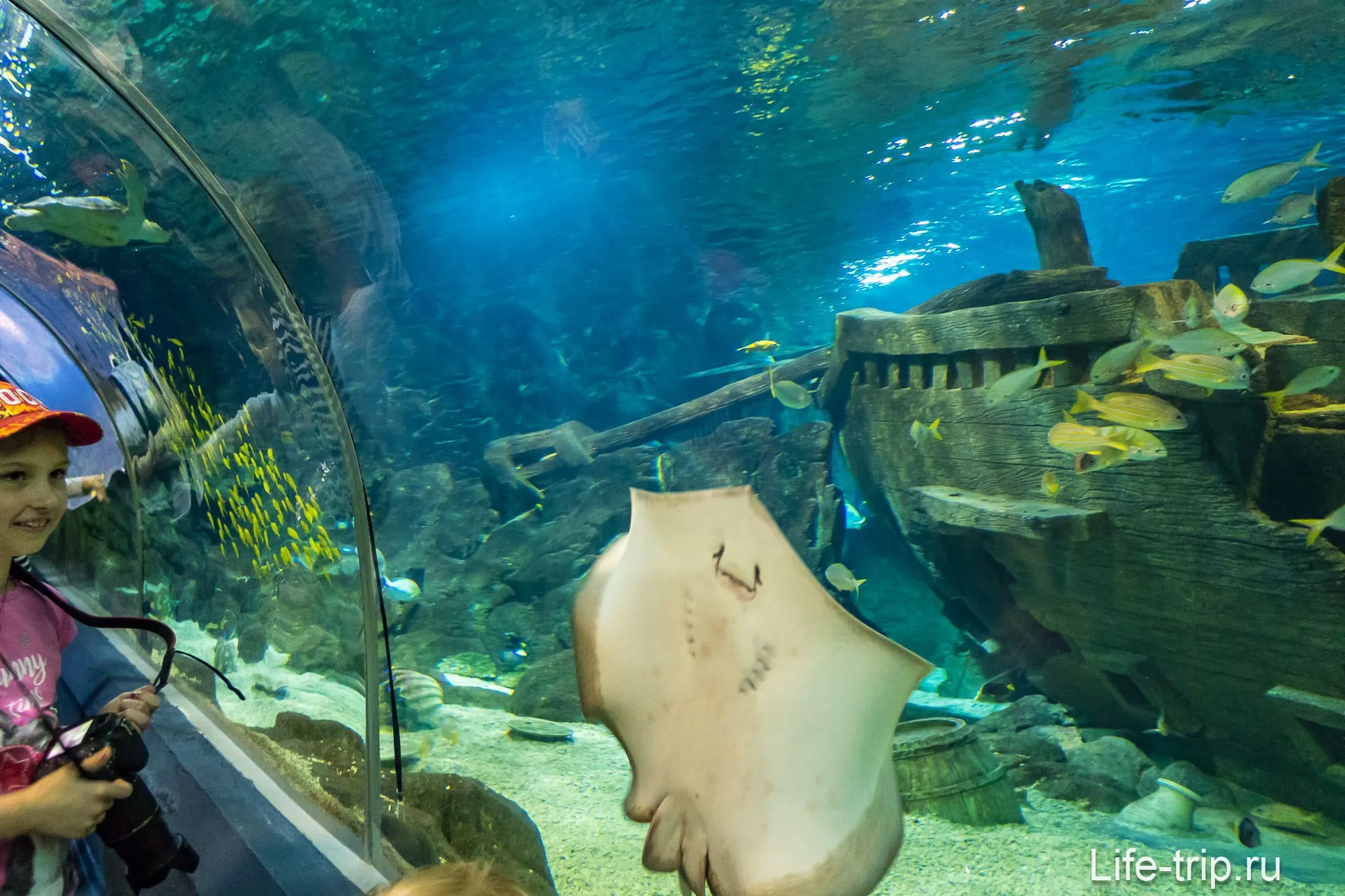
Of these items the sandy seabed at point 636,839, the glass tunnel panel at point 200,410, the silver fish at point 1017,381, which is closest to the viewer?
the glass tunnel panel at point 200,410

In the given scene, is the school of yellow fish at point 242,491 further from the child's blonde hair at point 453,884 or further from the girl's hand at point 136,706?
the child's blonde hair at point 453,884

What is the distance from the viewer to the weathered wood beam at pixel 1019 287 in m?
4.33

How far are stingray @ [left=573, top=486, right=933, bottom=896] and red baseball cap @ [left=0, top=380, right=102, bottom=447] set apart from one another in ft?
4.03

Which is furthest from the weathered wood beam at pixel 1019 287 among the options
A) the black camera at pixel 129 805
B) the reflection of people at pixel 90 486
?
the reflection of people at pixel 90 486

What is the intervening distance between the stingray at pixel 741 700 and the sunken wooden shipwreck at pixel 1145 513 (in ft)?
11.1

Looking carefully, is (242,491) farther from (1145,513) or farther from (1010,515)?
(1145,513)

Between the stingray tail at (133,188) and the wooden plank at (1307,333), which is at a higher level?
the stingray tail at (133,188)

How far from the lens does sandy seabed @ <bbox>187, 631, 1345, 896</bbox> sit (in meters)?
2.77

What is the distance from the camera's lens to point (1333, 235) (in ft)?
10.8

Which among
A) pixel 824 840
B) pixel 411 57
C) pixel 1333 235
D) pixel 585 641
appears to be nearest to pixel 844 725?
pixel 824 840

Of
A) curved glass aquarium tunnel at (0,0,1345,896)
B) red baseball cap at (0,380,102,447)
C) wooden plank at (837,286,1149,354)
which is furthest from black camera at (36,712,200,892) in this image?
wooden plank at (837,286,1149,354)

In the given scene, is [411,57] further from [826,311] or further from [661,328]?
[826,311]

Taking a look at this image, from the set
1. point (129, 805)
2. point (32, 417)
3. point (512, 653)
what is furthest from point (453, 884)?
point (512, 653)

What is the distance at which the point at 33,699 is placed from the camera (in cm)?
132
